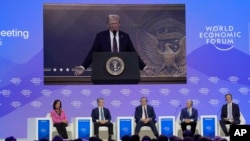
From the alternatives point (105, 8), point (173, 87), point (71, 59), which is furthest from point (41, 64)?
point (173, 87)

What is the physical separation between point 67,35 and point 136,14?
3.90 ft

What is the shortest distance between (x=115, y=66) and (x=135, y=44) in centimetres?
52

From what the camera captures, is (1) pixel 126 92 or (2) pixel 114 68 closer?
(2) pixel 114 68

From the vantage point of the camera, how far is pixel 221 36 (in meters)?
8.06

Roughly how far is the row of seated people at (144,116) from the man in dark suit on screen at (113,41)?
70cm

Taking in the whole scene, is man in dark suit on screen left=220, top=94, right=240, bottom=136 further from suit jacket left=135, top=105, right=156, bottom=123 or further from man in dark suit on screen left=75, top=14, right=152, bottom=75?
man in dark suit on screen left=75, top=14, right=152, bottom=75

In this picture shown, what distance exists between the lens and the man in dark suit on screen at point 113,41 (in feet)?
25.7

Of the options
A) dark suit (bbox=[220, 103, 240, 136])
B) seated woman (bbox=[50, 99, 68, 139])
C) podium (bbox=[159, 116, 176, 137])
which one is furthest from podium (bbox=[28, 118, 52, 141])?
dark suit (bbox=[220, 103, 240, 136])

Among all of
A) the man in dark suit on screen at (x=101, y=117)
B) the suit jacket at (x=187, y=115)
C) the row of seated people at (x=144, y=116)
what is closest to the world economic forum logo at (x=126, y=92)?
the row of seated people at (x=144, y=116)

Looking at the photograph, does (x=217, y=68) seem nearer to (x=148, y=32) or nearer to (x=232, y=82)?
(x=232, y=82)

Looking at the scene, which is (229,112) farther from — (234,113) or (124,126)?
(124,126)

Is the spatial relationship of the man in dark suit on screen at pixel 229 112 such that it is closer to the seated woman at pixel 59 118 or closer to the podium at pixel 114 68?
the podium at pixel 114 68

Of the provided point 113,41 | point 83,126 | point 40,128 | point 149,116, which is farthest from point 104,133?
point 113,41

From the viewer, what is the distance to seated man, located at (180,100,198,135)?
303 inches
